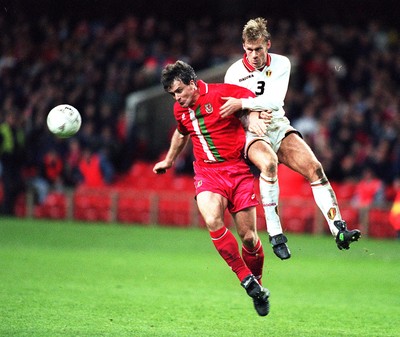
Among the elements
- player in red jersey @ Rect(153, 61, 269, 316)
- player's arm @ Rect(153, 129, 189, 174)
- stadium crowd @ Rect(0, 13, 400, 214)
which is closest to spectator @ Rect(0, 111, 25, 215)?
stadium crowd @ Rect(0, 13, 400, 214)

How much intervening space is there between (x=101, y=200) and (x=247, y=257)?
11767 mm

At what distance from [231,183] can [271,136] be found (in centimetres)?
63

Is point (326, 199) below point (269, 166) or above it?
below

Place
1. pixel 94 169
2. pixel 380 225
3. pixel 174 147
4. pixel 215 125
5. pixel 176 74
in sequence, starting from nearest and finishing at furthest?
pixel 176 74 → pixel 215 125 → pixel 174 147 → pixel 380 225 → pixel 94 169

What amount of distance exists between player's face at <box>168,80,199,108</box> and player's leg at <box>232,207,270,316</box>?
1.19 meters

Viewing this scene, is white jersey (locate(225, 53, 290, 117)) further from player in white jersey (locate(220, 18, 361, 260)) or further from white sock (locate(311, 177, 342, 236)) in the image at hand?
white sock (locate(311, 177, 342, 236))

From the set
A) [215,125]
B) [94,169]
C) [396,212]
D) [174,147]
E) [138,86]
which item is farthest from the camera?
[138,86]

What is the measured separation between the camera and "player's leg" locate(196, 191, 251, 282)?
873cm

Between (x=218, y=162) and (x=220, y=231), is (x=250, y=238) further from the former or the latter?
(x=218, y=162)

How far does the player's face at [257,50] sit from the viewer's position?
346 inches

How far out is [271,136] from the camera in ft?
30.0

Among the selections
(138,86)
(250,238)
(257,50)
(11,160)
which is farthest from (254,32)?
(138,86)

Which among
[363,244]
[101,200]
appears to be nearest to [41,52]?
[101,200]

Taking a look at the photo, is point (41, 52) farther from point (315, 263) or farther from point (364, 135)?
point (315, 263)
